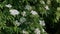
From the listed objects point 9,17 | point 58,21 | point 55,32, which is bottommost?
point 55,32

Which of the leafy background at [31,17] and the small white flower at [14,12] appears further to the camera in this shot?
the small white flower at [14,12]

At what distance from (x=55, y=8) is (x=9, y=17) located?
1187 mm

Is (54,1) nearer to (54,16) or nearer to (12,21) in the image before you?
(54,16)

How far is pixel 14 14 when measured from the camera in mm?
3438

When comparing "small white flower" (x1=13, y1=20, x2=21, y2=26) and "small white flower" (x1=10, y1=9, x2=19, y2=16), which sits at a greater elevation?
"small white flower" (x1=10, y1=9, x2=19, y2=16)

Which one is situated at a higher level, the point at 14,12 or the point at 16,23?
the point at 14,12

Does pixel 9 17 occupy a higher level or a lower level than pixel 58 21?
higher

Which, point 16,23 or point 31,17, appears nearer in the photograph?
point 16,23

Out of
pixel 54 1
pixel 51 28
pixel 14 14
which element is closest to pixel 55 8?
pixel 54 1

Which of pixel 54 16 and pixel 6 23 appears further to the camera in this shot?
pixel 54 16

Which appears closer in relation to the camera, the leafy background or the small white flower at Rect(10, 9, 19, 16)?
the leafy background

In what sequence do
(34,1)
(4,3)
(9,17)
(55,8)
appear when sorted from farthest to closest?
(55,8), (34,1), (4,3), (9,17)

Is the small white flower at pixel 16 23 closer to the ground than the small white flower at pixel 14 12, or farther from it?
closer to the ground

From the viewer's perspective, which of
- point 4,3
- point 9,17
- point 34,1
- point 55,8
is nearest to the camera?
point 9,17
